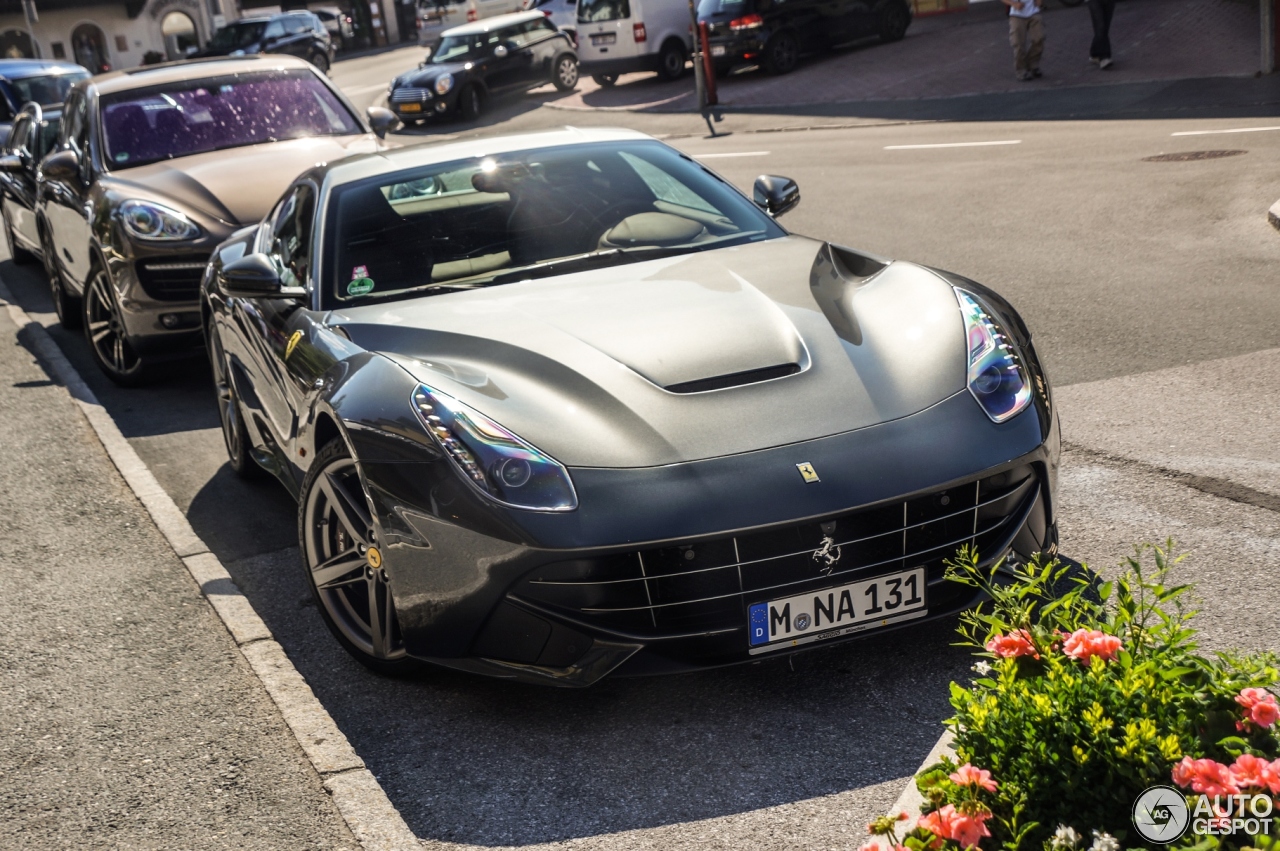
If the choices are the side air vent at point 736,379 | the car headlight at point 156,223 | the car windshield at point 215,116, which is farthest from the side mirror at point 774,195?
the car windshield at point 215,116

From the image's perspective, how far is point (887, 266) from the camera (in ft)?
16.3

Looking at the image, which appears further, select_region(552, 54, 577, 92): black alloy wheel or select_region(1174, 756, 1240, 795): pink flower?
select_region(552, 54, 577, 92): black alloy wheel

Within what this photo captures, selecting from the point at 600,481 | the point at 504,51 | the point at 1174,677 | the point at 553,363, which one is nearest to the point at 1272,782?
the point at 1174,677

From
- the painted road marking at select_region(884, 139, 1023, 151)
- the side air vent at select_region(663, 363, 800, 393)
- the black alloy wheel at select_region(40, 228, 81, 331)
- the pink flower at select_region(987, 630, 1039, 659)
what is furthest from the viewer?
the painted road marking at select_region(884, 139, 1023, 151)

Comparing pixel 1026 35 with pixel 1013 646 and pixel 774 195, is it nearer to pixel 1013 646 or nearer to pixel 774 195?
pixel 774 195

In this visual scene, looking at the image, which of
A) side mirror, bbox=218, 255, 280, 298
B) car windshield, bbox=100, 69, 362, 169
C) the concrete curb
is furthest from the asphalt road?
car windshield, bbox=100, 69, 362, 169

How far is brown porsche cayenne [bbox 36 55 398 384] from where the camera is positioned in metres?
8.51

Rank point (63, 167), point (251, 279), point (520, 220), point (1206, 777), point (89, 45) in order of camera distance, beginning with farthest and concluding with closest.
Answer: point (89, 45)
point (63, 167)
point (520, 220)
point (251, 279)
point (1206, 777)

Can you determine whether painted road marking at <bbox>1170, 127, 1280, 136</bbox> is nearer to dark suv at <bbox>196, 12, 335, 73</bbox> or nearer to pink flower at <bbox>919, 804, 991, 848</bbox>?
pink flower at <bbox>919, 804, 991, 848</bbox>

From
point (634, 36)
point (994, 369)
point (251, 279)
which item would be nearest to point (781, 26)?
point (634, 36)

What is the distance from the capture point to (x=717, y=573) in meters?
3.66

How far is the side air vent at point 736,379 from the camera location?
13.2 ft

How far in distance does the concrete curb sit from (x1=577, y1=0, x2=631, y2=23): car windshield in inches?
872

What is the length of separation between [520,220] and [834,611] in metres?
2.29
